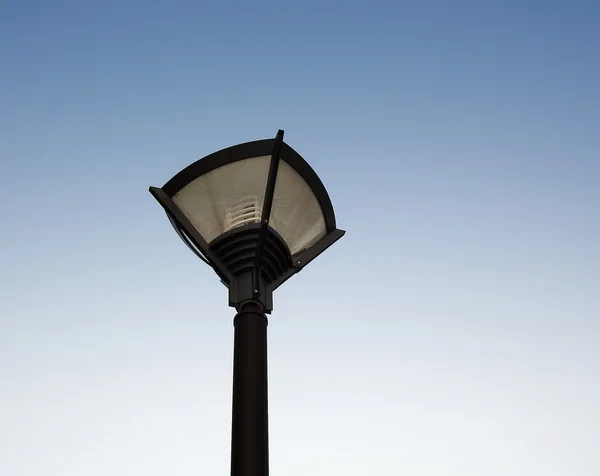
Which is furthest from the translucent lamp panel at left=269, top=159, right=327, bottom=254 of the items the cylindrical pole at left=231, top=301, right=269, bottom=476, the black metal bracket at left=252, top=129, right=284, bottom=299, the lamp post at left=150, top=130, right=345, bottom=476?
the cylindrical pole at left=231, top=301, right=269, bottom=476

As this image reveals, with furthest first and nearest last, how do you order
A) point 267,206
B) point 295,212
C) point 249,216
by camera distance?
point 295,212, point 249,216, point 267,206

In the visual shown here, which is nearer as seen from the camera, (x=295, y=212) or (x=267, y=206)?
(x=267, y=206)

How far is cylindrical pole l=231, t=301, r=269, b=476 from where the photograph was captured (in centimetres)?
366

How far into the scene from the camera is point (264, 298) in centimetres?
438

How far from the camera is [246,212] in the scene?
4.62 meters

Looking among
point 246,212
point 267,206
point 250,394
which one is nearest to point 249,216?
point 246,212

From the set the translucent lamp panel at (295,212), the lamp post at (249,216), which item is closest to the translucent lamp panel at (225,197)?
the lamp post at (249,216)

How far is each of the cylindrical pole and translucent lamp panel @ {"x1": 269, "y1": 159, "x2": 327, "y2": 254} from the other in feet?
2.11

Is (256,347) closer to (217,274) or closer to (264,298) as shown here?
(264,298)

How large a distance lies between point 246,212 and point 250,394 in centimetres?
123

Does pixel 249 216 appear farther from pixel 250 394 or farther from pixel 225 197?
pixel 250 394

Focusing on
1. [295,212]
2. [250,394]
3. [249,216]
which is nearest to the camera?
[250,394]

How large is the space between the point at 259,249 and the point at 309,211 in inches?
23.7

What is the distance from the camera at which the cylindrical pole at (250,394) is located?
3.66 m
